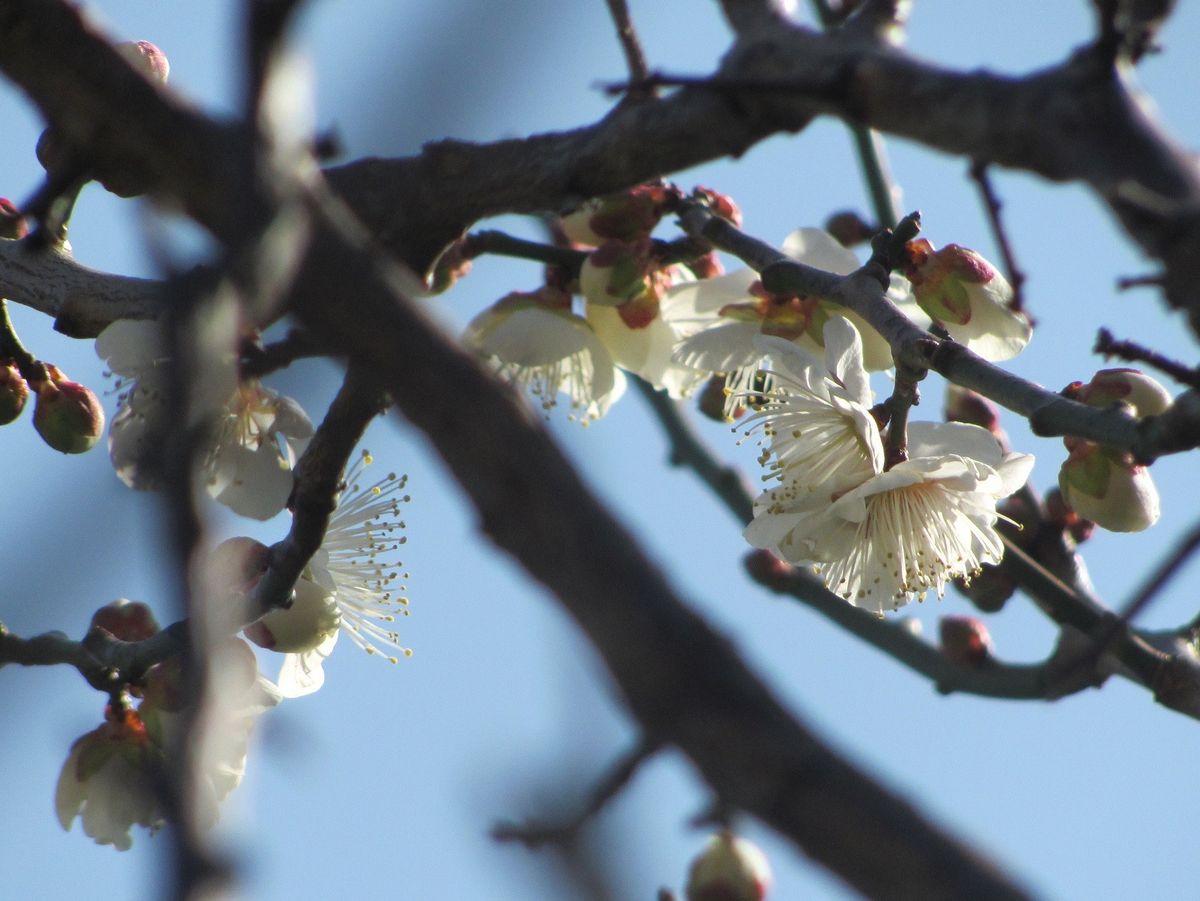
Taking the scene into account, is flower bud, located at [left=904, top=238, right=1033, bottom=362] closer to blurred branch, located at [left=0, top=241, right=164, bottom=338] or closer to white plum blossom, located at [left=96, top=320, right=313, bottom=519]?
white plum blossom, located at [left=96, top=320, right=313, bottom=519]

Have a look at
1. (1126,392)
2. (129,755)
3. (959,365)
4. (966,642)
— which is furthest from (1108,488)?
(129,755)

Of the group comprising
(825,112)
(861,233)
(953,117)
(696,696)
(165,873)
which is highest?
(861,233)

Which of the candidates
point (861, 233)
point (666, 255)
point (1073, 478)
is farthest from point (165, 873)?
point (861, 233)

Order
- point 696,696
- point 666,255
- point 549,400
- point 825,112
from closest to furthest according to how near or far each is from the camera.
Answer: point 696,696
point 825,112
point 666,255
point 549,400

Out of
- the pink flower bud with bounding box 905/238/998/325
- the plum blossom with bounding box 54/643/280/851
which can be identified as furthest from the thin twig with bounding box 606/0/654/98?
the plum blossom with bounding box 54/643/280/851

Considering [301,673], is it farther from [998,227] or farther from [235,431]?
[998,227]

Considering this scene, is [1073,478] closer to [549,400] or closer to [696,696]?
[549,400]
